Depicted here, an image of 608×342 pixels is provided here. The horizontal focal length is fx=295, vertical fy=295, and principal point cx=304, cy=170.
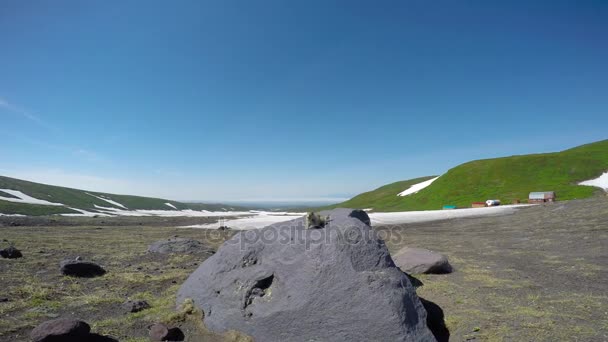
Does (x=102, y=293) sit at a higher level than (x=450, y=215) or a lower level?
lower

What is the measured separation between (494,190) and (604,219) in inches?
2156

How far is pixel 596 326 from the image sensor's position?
7914 mm

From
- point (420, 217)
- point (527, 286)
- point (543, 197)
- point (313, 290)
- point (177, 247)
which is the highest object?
point (543, 197)

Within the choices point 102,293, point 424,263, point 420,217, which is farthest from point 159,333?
point 420,217

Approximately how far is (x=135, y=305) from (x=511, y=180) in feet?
302

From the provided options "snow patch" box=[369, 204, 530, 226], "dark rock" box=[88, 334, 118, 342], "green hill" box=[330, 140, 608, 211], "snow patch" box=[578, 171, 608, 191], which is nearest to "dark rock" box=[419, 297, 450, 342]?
"dark rock" box=[88, 334, 118, 342]

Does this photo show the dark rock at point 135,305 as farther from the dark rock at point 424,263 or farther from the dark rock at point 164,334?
the dark rock at point 424,263

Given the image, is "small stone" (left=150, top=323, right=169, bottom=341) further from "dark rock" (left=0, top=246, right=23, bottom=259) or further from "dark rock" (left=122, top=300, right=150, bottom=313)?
"dark rock" (left=0, top=246, right=23, bottom=259)

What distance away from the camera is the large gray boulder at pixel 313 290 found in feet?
23.6

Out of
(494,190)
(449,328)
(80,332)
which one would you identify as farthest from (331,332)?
(494,190)

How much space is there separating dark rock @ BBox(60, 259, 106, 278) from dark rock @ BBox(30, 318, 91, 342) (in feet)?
25.7

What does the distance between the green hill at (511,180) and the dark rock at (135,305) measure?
236 feet

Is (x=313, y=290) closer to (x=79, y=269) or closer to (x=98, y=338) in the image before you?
(x=98, y=338)

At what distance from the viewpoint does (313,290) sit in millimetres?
7855
